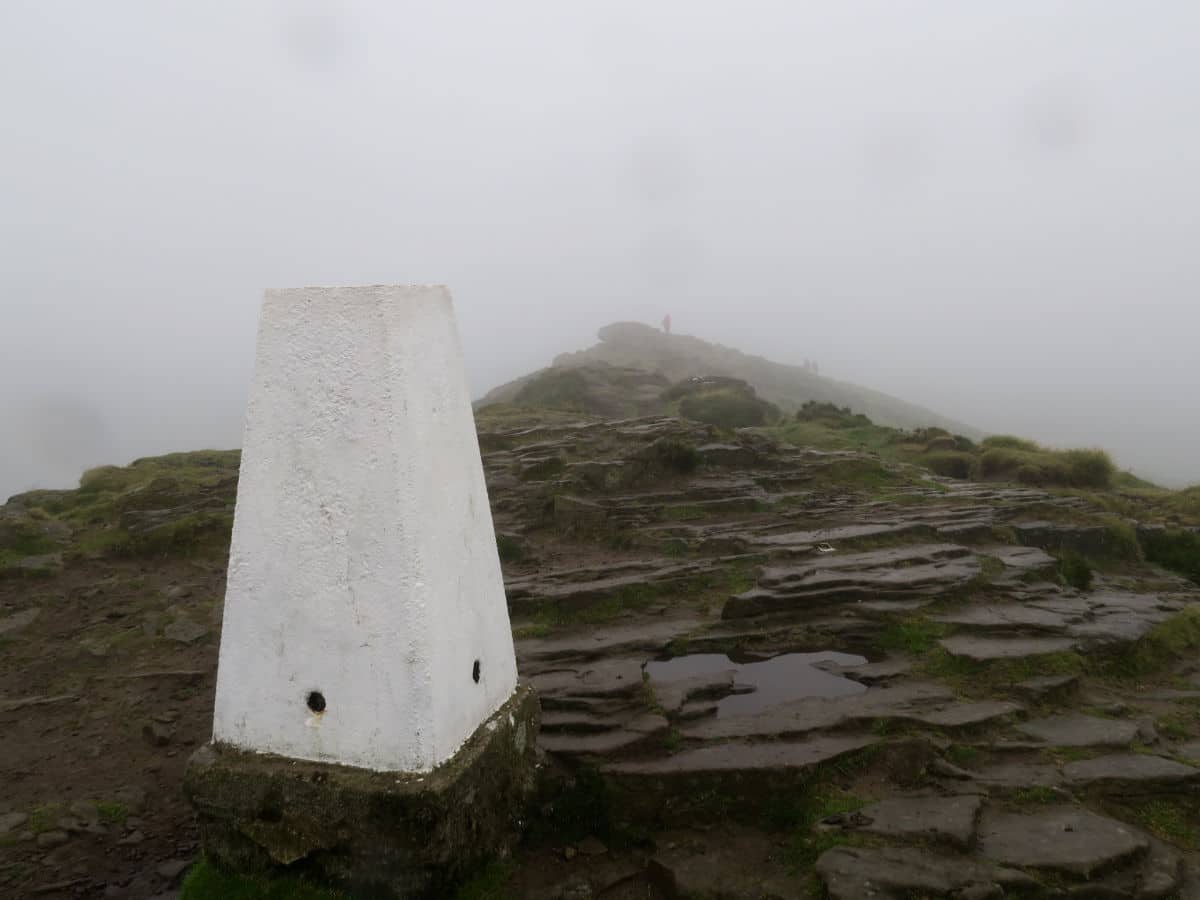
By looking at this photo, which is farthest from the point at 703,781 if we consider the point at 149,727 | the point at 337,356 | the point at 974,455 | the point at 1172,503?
the point at 974,455

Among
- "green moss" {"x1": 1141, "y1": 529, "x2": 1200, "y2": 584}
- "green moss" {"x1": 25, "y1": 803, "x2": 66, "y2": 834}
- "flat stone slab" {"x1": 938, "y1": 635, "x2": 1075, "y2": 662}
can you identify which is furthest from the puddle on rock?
"green moss" {"x1": 1141, "y1": 529, "x2": 1200, "y2": 584}

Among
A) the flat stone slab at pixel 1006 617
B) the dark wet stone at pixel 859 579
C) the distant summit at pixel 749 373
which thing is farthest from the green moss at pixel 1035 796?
the distant summit at pixel 749 373

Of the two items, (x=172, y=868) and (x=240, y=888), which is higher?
(x=240, y=888)

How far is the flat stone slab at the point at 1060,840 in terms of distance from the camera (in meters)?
6.57

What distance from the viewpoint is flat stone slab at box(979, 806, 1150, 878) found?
21.6 ft

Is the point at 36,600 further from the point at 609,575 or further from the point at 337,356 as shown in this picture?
the point at 337,356

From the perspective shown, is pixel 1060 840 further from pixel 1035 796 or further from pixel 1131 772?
pixel 1131 772

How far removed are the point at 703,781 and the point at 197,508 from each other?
595 inches

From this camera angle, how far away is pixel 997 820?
23.7 feet

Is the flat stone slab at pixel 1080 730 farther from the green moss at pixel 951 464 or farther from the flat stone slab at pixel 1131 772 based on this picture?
the green moss at pixel 951 464

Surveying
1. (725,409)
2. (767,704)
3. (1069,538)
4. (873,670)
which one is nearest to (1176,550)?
(1069,538)

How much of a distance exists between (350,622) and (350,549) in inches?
23.8

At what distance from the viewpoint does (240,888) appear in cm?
680

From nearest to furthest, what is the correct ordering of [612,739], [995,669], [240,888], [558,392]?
[240,888] < [612,739] < [995,669] < [558,392]
